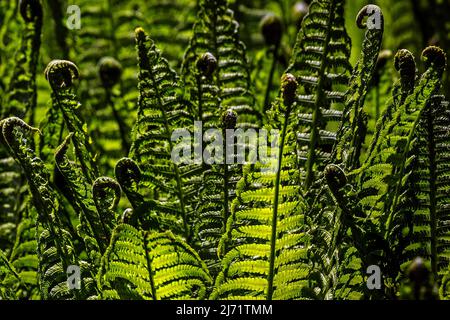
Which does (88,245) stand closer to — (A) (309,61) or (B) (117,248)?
(B) (117,248)

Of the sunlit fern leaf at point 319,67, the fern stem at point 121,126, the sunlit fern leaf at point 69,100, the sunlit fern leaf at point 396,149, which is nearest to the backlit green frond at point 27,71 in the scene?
the fern stem at point 121,126

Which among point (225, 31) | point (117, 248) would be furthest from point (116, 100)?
point (117, 248)

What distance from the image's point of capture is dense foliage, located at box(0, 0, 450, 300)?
67cm

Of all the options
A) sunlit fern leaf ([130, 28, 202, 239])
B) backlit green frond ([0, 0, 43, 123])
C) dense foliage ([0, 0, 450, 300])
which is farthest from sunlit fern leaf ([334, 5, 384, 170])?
backlit green frond ([0, 0, 43, 123])

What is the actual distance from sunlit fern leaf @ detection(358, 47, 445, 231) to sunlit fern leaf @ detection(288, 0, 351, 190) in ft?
0.39

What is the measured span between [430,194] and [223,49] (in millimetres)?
359

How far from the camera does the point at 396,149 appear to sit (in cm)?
68

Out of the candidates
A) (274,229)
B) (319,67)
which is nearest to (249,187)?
(274,229)

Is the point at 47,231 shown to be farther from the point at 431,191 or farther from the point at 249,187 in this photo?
the point at 431,191

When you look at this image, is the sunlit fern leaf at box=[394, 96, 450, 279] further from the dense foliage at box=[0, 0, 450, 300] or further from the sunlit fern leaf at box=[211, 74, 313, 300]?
the sunlit fern leaf at box=[211, 74, 313, 300]

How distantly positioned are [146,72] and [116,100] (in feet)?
1.73
